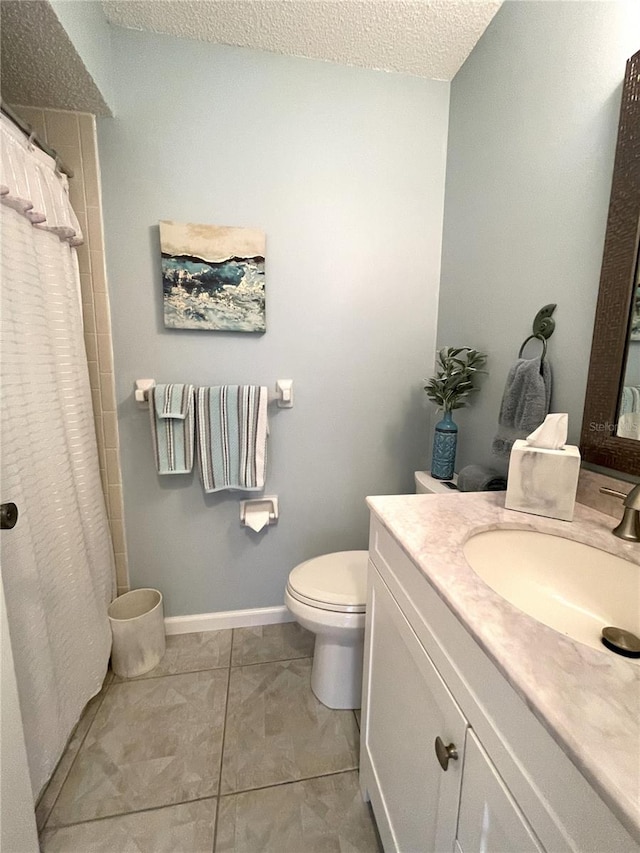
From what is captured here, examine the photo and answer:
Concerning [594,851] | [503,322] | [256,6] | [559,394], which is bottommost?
[594,851]

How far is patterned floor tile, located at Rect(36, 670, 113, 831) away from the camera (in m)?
1.02

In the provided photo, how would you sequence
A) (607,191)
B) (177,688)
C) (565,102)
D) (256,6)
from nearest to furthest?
(607,191) < (565,102) < (256,6) < (177,688)

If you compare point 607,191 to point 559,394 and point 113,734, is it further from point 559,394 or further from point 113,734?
point 113,734

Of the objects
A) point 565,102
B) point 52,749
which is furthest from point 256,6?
point 52,749

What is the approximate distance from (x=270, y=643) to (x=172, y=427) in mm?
1087

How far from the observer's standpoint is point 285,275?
4.95 ft

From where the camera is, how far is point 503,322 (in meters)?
1.25

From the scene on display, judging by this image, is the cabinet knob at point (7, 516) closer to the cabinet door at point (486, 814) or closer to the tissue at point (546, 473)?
the cabinet door at point (486, 814)

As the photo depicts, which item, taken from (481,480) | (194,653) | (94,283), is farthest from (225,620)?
(94,283)

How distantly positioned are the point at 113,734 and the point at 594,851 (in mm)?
1492

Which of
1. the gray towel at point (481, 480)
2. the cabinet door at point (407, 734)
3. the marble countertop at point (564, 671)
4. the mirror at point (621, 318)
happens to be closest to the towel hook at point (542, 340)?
the mirror at point (621, 318)

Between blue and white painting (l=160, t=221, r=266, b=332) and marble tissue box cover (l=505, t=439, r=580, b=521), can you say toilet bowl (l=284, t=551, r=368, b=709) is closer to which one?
marble tissue box cover (l=505, t=439, r=580, b=521)

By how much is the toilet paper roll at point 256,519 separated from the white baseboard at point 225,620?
46 cm

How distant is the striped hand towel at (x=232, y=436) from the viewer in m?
1.47
